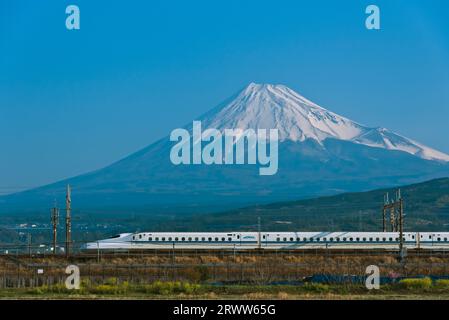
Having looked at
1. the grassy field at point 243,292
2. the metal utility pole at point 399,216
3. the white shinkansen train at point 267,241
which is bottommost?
the grassy field at point 243,292

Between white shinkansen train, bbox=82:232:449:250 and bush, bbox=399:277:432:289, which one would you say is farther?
white shinkansen train, bbox=82:232:449:250

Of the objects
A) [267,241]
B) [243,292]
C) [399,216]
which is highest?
[399,216]

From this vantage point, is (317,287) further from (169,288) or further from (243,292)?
(169,288)

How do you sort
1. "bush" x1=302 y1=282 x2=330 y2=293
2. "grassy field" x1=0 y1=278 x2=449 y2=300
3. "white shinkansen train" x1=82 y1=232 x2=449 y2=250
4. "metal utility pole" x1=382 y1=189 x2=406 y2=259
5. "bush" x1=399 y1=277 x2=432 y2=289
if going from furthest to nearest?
1. "white shinkansen train" x1=82 y1=232 x2=449 y2=250
2. "metal utility pole" x1=382 y1=189 x2=406 y2=259
3. "bush" x1=399 y1=277 x2=432 y2=289
4. "bush" x1=302 y1=282 x2=330 y2=293
5. "grassy field" x1=0 y1=278 x2=449 y2=300

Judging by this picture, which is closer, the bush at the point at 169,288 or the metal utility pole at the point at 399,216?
Answer: the bush at the point at 169,288

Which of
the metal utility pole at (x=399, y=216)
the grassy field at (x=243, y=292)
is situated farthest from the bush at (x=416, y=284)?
the metal utility pole at (x=399, y=216)

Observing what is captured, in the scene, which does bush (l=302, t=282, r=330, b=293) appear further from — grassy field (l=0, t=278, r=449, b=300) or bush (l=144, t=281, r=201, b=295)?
bush (l=144, t=281, r=201, b=295)

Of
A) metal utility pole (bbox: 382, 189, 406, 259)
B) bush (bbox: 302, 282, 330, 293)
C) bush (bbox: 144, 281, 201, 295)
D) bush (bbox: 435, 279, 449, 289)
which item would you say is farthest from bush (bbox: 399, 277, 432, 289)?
metal utility pole (bbox: 382, 189, 406, 259)

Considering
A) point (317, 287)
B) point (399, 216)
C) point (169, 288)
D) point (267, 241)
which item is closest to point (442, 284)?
point (317, 287)

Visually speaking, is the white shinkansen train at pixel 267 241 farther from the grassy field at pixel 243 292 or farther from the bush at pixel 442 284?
the grassy field at pixel 243 292
